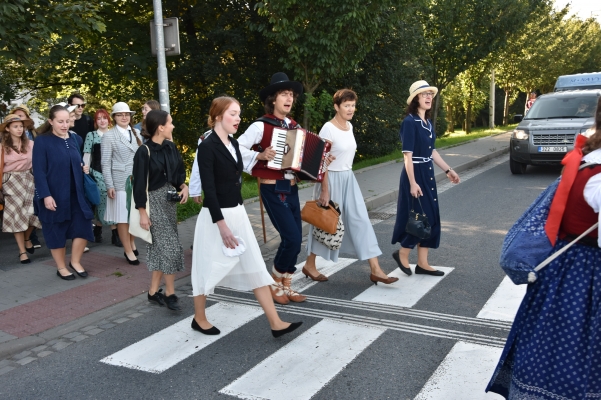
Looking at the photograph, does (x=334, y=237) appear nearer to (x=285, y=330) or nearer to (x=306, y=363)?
(x=285, y=330)

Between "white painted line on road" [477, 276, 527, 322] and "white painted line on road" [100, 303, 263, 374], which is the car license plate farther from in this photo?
"white painted line on road" [100, 303, 263, 374]

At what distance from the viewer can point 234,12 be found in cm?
1688

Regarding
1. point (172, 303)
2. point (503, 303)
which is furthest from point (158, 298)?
point (503, 303)

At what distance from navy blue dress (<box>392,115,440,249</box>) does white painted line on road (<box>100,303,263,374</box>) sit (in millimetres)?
1775

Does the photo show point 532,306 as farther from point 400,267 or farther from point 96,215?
point 96,215

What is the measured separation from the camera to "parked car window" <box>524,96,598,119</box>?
14328 millimetres

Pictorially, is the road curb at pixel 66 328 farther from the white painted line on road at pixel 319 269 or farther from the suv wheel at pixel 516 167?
the suv wheel at pixel 516 167

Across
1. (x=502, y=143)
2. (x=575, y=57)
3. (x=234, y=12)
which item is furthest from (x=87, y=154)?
(x=575, y=57)

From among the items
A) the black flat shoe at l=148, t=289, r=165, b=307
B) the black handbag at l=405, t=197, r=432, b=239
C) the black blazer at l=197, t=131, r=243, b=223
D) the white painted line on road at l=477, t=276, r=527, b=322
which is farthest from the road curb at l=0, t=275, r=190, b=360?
the white painted line on road at l=477, t=276, r=527, b=322

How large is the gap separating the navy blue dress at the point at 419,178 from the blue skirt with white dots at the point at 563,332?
10.1 ft

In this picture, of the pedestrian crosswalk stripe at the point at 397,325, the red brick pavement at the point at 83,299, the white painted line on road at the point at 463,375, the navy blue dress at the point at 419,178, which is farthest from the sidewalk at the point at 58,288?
the white painted line on road at the point at 463,375

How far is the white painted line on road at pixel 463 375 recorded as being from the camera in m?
3.93

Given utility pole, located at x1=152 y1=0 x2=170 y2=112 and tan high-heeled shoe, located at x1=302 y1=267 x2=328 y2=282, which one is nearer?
tan high-heeled shoe, located at x1=302 y1=267 x2=328 y2=282

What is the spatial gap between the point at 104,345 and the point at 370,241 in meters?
2.67
